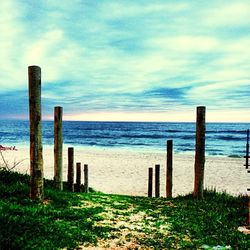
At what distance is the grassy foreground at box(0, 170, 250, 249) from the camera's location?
228 inches

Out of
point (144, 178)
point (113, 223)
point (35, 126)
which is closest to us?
point (113, 223)

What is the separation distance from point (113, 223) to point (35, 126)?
9.37ft

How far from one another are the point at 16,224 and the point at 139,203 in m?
4.31

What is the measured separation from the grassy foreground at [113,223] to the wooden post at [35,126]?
0.41 m

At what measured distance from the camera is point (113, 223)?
7.14m

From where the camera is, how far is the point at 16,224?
5953mm

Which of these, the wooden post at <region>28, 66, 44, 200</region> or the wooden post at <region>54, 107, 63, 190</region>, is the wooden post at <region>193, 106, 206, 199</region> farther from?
the wooden post at <region>28, 66, 44, 200</region>

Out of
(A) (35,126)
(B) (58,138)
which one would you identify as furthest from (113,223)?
(B) (58,138)

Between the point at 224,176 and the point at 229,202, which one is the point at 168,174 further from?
the point at 224,176

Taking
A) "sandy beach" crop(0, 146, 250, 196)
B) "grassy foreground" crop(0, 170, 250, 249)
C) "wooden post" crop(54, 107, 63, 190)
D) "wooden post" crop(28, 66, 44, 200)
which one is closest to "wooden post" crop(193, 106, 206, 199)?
"grassy foreground" crop(0, 170, 250, 249)

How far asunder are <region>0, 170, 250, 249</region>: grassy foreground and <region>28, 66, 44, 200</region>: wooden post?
1.35ft

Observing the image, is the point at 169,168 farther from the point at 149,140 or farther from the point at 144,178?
the point at 149,140

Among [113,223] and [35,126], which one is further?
[35,126]

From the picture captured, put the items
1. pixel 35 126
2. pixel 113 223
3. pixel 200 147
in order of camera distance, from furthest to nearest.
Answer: pixel 200 147 → pixel 35 126 → pixel 113 223
